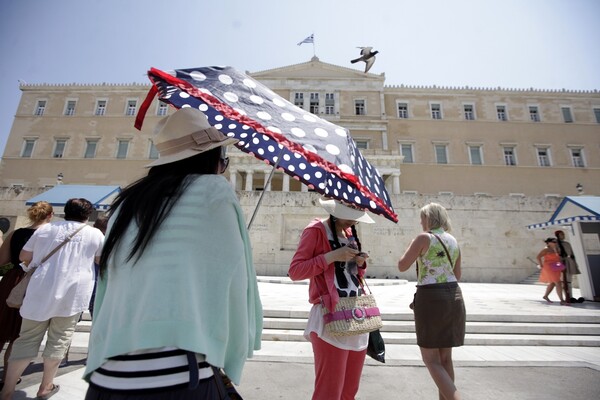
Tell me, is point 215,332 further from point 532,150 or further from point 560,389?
point 532,150

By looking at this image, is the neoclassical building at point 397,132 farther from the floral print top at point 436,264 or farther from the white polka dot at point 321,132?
the white polka dot at point 321,132

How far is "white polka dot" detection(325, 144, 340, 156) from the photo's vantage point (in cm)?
191

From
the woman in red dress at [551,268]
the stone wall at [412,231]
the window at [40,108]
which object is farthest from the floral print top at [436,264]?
the window at [40,108]

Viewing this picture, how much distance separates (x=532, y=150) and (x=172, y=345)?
132 ft

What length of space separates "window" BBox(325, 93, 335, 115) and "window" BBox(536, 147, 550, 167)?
22346 mm

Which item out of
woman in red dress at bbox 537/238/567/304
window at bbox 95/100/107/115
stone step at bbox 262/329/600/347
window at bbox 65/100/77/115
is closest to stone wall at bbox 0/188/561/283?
woman in red dress at bbox 537/238/567/304

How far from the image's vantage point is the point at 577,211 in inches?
344

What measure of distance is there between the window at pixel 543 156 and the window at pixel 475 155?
6123 millimetres

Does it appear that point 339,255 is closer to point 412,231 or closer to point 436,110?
point 412,231

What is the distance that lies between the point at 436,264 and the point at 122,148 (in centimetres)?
3720

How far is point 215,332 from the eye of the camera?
1.06 meters

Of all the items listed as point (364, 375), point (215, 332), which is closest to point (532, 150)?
point (364, 375)

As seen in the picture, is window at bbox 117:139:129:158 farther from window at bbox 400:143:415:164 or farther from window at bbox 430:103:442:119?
window at bbox 430:103:442:119

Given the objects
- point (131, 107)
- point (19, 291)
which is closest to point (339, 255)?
point (19, 291)
